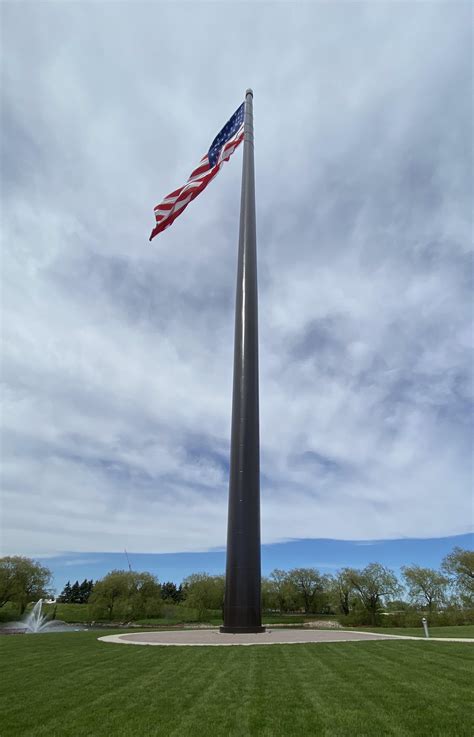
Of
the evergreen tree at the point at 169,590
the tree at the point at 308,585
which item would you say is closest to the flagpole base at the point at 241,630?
the tree at the point at 308,585

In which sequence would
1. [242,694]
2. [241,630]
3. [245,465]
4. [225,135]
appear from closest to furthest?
[242,694], [241,630], [245,465], [225,135]

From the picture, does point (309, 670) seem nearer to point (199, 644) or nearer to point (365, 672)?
point (365, 672)

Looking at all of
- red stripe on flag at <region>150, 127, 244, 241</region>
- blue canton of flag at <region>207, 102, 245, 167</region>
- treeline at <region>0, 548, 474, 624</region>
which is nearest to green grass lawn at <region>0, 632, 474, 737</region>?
red stripe on flag at <region>150, 127, 244, 241</region>

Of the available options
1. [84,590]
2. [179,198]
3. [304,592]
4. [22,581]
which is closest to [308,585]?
[304,592]

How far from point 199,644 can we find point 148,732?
32.5 feet

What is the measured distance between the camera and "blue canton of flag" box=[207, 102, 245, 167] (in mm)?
26969

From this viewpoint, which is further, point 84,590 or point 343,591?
point 84,590

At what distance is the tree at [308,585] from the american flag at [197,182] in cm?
6172

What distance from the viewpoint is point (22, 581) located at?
59.3 m

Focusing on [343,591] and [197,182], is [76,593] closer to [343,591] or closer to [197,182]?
[343,591]

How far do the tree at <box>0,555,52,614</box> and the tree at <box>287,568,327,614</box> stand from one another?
1454 inches

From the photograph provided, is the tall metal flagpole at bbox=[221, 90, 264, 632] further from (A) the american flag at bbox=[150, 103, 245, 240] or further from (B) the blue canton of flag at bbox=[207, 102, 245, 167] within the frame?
(B) the blue canton of flag at bbox=[207, 102, 245, 167]

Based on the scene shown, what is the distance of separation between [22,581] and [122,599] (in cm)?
1372

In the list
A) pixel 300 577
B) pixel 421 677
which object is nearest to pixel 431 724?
pixel 421 677
